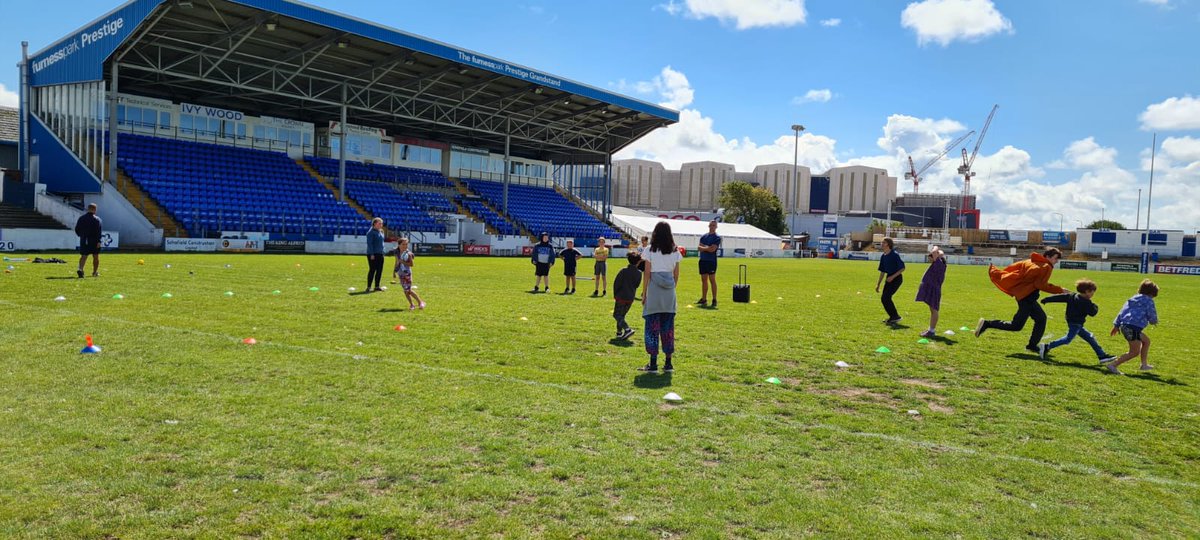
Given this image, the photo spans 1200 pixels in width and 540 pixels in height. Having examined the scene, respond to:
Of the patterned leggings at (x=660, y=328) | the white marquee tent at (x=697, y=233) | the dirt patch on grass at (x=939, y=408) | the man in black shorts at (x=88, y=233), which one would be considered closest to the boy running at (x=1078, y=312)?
the dirt patch on grass at (x=939, y=408)

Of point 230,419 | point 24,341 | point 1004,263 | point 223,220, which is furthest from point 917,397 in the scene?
point 1004,263

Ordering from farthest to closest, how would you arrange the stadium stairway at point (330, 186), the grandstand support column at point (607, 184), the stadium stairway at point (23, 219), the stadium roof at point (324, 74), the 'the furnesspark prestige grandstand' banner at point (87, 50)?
the grandstand support column at point (607, 184), the stadium stairway at point (330, 186), the stadium roof at point (324, 74), the stadium stairway at point (23, 219), the 'the furnesspark prestige grandstand' banner at point (87, 50)

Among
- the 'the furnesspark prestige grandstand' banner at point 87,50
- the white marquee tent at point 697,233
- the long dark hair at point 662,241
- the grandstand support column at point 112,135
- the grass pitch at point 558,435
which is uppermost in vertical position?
the 'the furnesspark prestige grandstand' banner at point 87,50

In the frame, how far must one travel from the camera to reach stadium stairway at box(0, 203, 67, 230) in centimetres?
3038

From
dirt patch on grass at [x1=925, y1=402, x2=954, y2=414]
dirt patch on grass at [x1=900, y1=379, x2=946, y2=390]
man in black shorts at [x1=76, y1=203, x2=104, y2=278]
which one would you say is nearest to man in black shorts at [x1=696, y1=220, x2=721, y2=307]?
dirt patch on grass at [x1=900, y1=379, x2=946, y2=390]

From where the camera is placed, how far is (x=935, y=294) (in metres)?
11.7

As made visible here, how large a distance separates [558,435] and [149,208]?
35.4 meters

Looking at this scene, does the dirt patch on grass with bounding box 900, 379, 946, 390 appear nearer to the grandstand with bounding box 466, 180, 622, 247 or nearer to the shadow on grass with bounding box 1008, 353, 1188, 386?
the shadow on grass with bounding box 1008, 353, 1188, 386

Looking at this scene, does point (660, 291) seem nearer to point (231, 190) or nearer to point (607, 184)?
point (231, 190)

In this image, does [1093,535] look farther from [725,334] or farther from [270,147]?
[270,147]

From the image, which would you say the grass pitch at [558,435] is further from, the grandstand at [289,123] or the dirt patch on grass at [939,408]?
the grandstand at [289,123]

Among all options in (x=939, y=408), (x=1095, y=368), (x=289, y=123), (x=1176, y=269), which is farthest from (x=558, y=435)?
(x=1176, y=269)

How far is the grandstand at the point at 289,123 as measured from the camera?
3291 centimetres

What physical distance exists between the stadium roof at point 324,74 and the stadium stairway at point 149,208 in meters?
5.25
